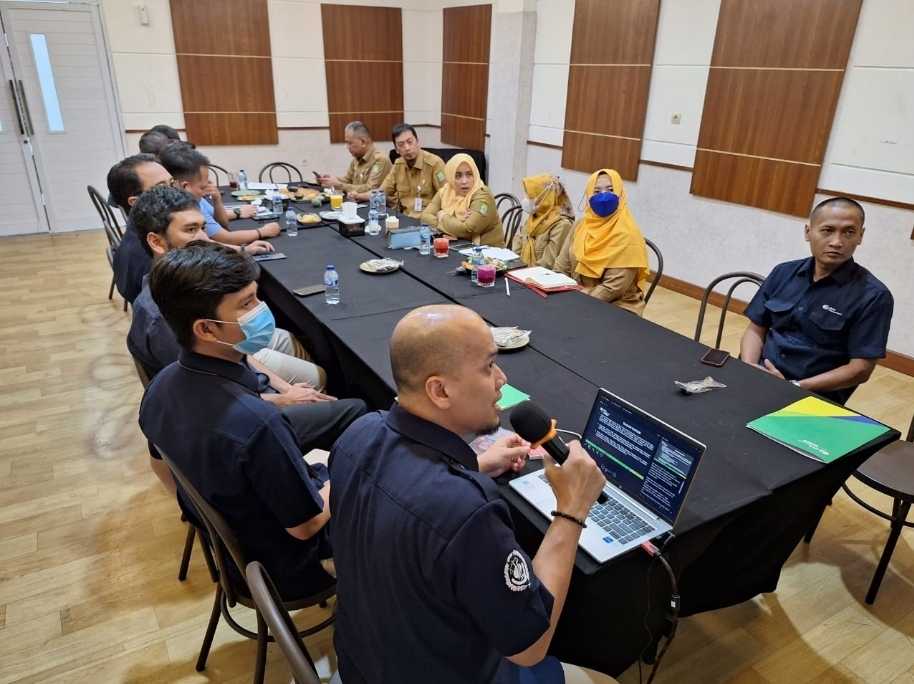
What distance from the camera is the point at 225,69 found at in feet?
21.6

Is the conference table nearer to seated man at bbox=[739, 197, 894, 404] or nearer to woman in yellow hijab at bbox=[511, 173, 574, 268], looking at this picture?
seated man at bbox=[739, 197, 894, 404]

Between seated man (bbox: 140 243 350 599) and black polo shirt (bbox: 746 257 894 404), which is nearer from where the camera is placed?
seated man (bbox: 140 243 350 599)

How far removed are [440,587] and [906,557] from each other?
2.27 meters

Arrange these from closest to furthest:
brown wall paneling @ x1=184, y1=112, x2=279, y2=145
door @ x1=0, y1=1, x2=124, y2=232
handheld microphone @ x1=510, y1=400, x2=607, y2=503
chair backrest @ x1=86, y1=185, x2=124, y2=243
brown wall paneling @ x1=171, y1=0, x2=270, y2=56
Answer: handheld microphone @ x1=510, y1=400, x2=607, y2=503 → chair backrest @ x1=86, y1=185, x2=124, y2=243 → door @ x1=0, y1=1, x2=124, y2=232 → brown wall paneling @ x1=171, y1=0, x2=270, y2=56 → brown wall paneling @ x1=184, y1=112, x2=279, y2=145

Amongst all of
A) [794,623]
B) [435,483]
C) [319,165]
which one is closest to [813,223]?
[794,623]

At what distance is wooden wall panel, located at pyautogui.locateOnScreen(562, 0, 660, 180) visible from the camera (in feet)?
16.3

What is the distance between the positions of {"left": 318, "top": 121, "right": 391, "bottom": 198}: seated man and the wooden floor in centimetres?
274

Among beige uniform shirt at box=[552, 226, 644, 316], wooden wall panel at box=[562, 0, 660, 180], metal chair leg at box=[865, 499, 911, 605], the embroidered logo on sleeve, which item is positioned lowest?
metal chair leg at box=[865, 499, 911, 605]

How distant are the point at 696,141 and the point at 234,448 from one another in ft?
15.0

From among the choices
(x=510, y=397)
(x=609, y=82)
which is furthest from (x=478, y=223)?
(x=609, y=82)

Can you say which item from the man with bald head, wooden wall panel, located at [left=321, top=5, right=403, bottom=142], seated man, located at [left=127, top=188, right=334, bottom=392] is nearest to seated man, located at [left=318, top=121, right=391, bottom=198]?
wooden wall panel, located at [left=321, top=5, right=403, bottom=142]

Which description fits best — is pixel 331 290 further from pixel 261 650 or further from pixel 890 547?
pixel 890 547

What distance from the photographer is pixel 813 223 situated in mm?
2338

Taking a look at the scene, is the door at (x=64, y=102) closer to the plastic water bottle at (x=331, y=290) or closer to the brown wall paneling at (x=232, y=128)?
the brown wall paneling at (x=232, y=128)
